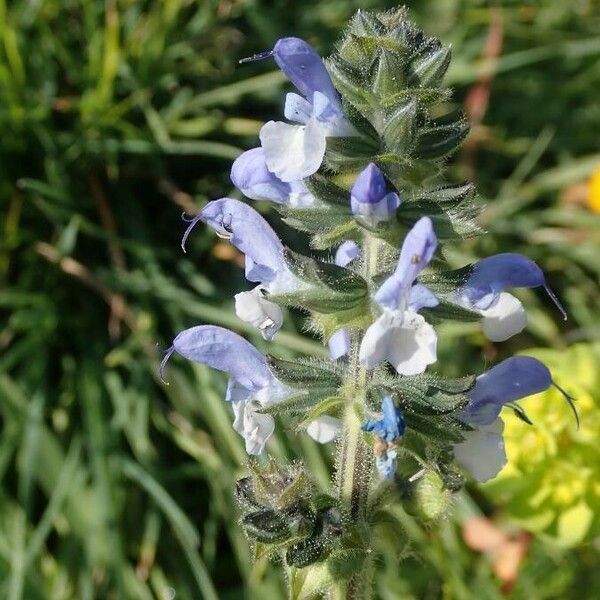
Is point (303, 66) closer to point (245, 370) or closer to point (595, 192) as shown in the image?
point (245, 370)

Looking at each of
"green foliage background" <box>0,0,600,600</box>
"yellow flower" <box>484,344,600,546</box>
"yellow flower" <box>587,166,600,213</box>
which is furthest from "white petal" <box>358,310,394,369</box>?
"yellow flower" <box>587,166,600,213</box>

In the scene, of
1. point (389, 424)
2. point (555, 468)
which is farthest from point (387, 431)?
point (555, 468)

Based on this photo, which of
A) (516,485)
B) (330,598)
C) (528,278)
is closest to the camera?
(528,278)

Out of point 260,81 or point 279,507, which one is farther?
point 260,81

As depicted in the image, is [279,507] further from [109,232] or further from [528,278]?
[109,232]

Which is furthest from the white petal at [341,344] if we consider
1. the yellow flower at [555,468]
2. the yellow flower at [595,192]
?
the yellow flower at [595,192]

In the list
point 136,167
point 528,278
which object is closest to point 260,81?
point 136,167
